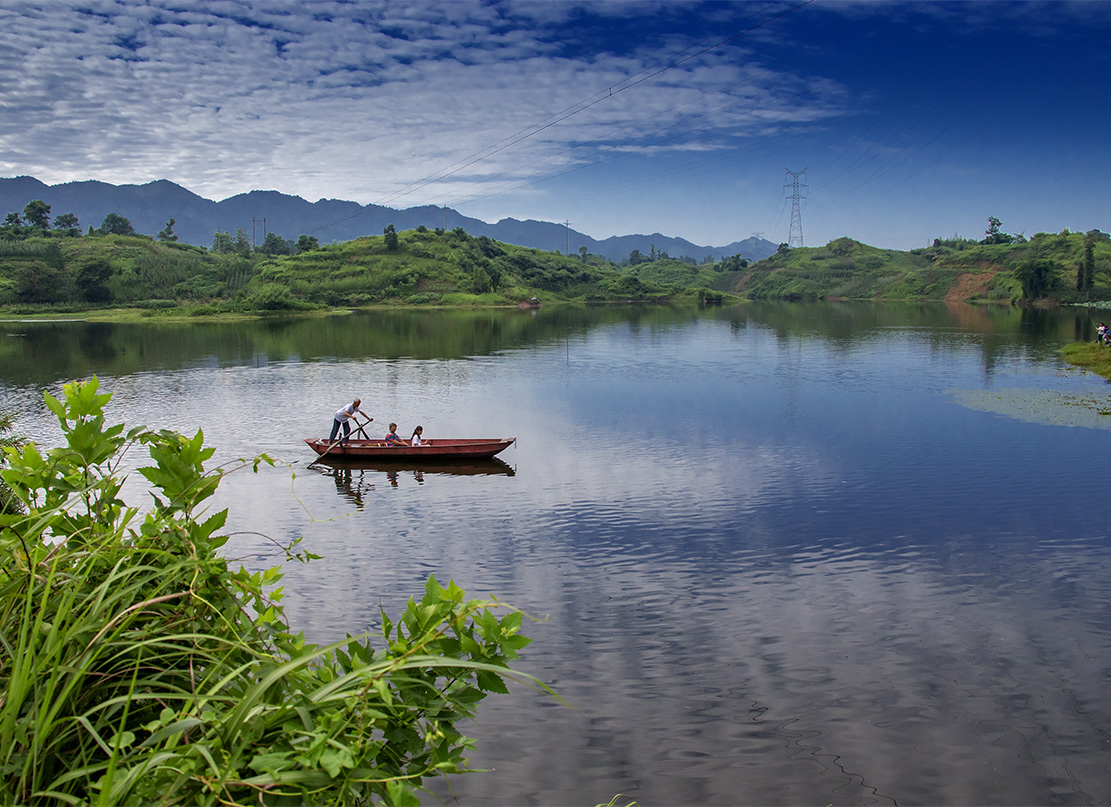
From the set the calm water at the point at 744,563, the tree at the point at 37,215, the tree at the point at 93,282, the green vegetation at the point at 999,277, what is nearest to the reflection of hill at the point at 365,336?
the calm water at the point at 744,563

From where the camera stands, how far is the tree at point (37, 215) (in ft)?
544

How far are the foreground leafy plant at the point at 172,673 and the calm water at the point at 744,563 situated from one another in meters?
1.27

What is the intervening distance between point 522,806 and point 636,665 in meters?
3.57

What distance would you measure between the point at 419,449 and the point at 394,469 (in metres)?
1.35

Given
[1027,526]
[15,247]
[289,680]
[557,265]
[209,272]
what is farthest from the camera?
[557,265]

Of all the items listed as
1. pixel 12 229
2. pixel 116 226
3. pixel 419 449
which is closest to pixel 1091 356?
pixel 419 449

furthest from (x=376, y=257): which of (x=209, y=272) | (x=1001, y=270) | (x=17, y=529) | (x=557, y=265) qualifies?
(x=17, y=529)

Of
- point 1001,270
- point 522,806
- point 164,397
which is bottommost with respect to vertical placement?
point 522,806

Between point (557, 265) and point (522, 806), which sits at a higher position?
point (557, 265)

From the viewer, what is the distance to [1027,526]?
60.7 feet

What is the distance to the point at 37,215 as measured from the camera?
555 feet

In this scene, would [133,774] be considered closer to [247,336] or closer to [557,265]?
[247,336]

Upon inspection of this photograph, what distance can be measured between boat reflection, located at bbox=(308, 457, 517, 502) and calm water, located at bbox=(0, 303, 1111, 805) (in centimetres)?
22

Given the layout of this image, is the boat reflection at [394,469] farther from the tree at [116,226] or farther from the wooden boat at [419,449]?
the tree at [116,226]
